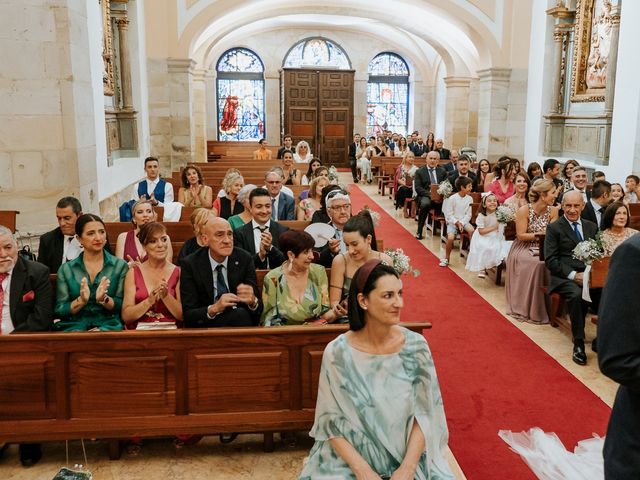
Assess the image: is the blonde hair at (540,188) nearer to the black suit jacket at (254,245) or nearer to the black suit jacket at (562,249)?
the black suit jacket at (562,249)

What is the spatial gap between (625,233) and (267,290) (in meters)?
3.21

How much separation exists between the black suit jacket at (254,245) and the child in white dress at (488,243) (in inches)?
128

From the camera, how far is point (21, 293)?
378 cm

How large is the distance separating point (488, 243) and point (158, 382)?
→ 5.02m

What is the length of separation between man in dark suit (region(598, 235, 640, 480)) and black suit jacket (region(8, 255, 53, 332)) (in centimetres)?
330

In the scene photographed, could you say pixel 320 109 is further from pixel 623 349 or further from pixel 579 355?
pixel 623 349

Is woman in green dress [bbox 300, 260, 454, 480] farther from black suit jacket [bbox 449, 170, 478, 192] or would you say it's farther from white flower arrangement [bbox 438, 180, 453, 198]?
black suit jacket [bbox 449, 170, 478, 192]

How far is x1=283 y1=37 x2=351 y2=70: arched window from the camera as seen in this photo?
23250 mm

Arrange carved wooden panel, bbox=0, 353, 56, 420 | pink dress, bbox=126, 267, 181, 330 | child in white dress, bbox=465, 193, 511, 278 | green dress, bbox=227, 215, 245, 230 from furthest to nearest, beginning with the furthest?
1. child in white dress, bbox=465, 193, 511, 278
2. green dress, bbox=227, 215, 245, 230
3. pink dress, bbox=126, 267, 181, 330
4. carved wooden panel, bbox=0, 353, 56, 420

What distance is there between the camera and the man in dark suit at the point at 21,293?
3717 mm

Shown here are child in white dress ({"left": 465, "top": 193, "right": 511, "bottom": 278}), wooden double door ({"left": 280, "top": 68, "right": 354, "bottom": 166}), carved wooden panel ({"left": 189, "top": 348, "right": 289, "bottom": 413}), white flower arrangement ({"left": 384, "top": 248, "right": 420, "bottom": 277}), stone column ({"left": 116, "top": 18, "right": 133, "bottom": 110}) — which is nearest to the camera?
carved wooden panel ({"left": 189, "top": 348, "right": 289, "bottom": 413})

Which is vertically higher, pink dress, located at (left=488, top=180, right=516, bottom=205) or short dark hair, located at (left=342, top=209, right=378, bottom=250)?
short dark hair, located at (left=342, top=209, right=378, bottom=250)

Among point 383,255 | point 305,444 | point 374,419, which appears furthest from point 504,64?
point 374,419

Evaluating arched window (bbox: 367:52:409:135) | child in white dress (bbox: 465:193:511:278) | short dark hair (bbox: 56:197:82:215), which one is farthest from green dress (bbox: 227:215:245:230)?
arched window (bbox: 367:52:409:135)
